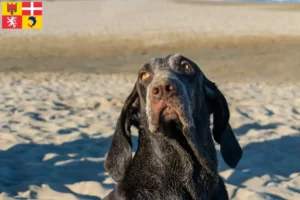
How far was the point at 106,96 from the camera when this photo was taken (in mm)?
11227

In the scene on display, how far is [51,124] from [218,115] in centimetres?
511

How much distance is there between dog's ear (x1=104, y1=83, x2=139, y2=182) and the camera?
363 centimetres

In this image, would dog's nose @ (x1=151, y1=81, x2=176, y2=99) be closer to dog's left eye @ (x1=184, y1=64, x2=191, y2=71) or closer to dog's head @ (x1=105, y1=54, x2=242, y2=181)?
dog's head @ (x1=105, y1=54, x2=242, y2=181)

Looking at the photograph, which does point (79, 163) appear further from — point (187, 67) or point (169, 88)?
point (169, 88)

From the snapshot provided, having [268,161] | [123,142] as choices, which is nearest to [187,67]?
[123,142]

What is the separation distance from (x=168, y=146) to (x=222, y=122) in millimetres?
503

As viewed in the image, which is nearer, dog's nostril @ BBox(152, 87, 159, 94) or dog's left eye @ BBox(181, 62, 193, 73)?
dog's nostril @ BBox(152, 87, 159, 94)

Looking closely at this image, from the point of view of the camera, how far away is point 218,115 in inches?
151

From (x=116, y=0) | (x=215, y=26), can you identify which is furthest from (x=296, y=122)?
(x=116, y=0)

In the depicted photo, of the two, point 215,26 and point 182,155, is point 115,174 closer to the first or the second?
point 182,155

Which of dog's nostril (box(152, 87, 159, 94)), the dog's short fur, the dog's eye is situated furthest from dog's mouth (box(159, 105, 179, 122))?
the dog's eye

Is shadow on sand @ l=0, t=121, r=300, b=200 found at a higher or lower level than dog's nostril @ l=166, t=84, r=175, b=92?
lower

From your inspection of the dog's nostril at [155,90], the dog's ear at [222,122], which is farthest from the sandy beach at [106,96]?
the dog's nostril at [155,90]

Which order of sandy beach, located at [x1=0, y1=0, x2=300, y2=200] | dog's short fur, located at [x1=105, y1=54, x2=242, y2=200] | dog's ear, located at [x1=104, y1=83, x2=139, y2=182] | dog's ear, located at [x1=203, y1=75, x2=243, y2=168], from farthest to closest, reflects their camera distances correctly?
sandy beach, located at [x1=0, y1=0, x2=300, y2=200], dog's ear, located at [x1=203, y1=75, x2=243, y2=168], dog's ear, located at [x1=104, y1=83, x2=139, y2=182], dog's short fur, located at [x1=105, y1=54, x2=242, y2=200]
